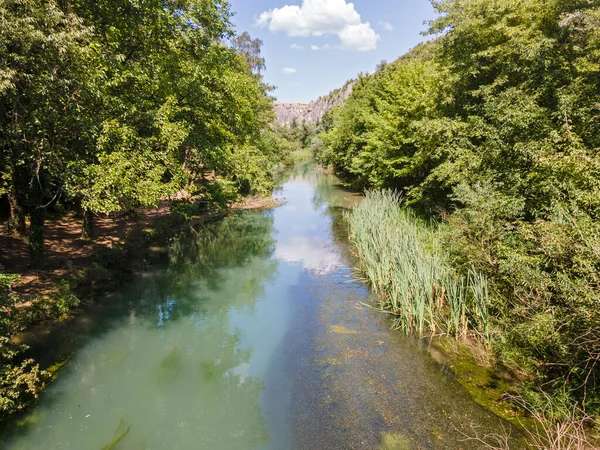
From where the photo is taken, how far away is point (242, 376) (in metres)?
7.20

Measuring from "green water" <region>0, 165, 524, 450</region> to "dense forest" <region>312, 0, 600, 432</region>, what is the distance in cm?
162

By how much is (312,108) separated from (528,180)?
134 meters

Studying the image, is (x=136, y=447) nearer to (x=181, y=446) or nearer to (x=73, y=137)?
(x=181, y=446)

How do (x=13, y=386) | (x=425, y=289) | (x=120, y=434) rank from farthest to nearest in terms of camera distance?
(x=425, y=289) → (x=120, y=434) → (x=13, y=386)

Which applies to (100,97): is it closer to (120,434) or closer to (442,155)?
(120,434)

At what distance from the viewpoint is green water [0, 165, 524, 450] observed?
559 centimetres

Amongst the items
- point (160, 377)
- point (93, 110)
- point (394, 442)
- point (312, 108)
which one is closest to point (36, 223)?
point (93, 110)

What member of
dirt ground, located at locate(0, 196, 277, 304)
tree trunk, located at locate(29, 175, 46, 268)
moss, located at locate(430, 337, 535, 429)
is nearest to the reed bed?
moss, located at locate(430, 337, 535, 429)

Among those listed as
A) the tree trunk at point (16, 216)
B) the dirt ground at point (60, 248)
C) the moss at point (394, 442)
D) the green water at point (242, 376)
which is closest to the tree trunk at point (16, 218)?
the tree trunk at point (16, 216)

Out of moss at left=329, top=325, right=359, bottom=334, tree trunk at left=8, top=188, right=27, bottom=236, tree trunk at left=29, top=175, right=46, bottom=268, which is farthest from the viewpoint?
tree trunk at left=8, top=188, right=27, bottom=236

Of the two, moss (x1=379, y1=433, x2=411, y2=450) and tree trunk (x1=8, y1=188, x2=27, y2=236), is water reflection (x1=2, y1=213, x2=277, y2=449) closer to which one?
moss (x1=379, y1=433, x2=411, y2=450)

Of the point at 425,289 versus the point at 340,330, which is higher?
the point at 425,289

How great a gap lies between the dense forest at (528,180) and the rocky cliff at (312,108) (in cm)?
9704

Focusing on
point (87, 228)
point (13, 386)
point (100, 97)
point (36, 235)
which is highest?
point (100, 97)
